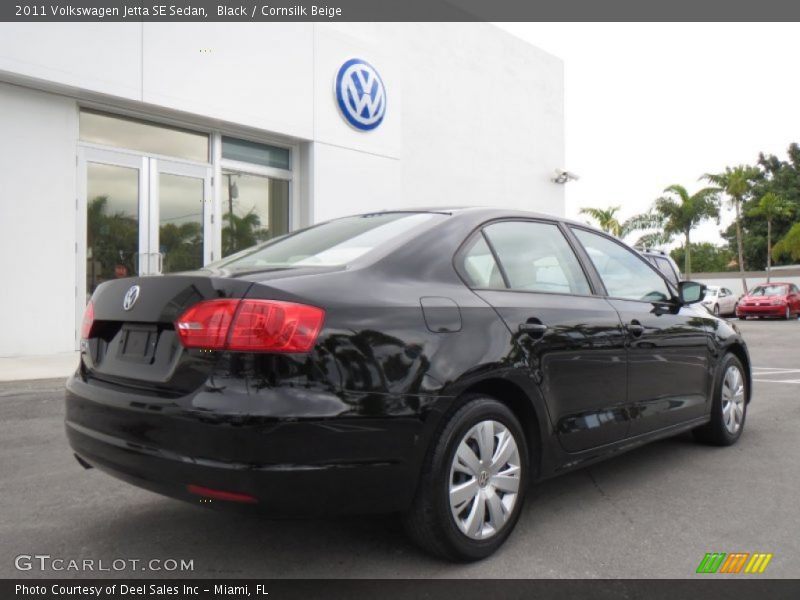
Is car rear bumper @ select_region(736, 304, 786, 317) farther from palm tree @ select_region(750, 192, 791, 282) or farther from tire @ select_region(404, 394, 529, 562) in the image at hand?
tire @ select_region(404, 394, 529, 562)

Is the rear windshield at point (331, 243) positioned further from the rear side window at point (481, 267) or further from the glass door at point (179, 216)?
the glass door at point (179, 216)

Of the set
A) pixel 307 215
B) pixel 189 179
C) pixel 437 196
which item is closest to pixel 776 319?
pixel 437 196

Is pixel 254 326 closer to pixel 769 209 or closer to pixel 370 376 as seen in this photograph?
pixel 370 376

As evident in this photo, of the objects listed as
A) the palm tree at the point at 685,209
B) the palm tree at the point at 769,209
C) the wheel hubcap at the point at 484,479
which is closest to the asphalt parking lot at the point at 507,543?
the wheel hubcap at the point at 484,479

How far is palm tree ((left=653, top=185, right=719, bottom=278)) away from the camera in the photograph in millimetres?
37281

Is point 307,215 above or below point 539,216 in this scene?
above

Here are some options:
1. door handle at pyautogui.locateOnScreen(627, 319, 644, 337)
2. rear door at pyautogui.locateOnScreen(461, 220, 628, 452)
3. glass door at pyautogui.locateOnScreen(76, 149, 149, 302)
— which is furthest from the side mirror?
glass door at pyautogui.locateOnScreen(76, 149, 149, 302)

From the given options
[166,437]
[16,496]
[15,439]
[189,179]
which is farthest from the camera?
[189,179]

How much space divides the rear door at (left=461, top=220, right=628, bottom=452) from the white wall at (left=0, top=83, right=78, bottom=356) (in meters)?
7.88

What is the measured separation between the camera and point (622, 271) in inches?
169

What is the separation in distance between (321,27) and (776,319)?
70.1 ft

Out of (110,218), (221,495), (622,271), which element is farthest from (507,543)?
(110,218)

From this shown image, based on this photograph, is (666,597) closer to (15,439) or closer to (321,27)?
(15,439)

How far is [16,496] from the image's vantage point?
3805 millimetres
